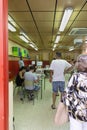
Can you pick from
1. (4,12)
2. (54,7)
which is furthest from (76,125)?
(54,7)

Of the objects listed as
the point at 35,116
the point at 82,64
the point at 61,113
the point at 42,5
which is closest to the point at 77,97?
the point at 61,113

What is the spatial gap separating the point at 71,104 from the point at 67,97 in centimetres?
9

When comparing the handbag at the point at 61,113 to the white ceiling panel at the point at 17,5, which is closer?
the handbag at the point at 61,113

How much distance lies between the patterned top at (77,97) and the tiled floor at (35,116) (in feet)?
6.65

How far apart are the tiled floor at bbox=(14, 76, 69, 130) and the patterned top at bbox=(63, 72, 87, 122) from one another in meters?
2.03

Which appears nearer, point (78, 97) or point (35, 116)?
point (78, 97)

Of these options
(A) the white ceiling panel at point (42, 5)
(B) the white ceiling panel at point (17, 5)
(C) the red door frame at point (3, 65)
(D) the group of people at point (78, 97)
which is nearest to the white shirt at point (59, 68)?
(A) the white ceiling panel at point (42, 5)

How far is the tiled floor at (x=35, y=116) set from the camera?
4.19 m

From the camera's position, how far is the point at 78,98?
2189 mm

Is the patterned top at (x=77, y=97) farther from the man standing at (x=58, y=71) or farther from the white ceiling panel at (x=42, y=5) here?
the man standing at (x=58, y=71)

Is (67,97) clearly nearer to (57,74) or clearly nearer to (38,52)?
(57,74)

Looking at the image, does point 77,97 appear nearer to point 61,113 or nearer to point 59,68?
point 61,113

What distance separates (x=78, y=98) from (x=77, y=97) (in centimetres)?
2

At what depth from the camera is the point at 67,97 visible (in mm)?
2264
